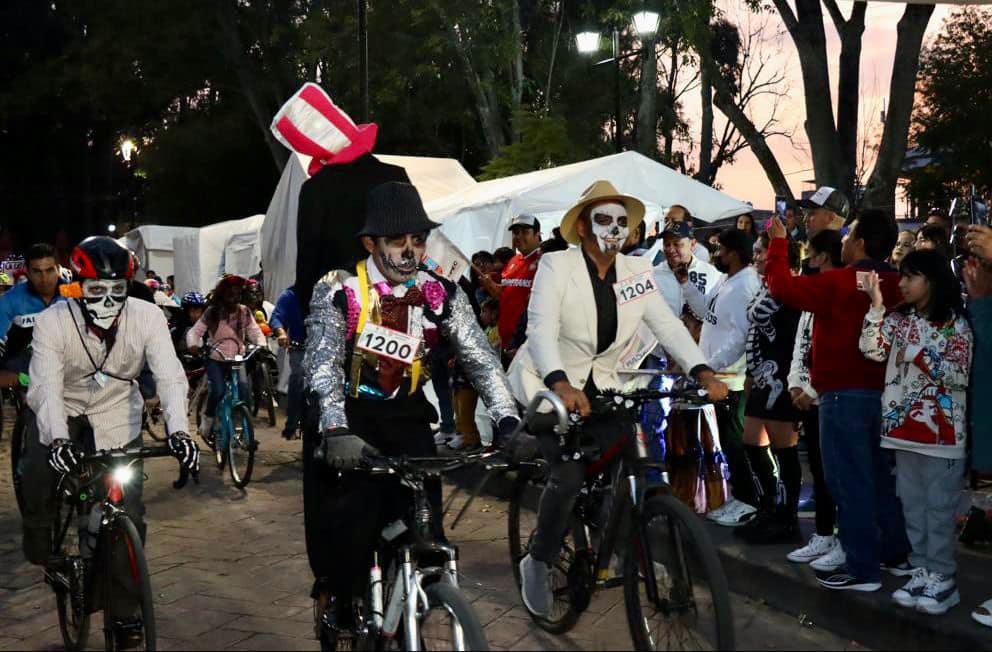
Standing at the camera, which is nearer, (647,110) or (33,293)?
(33,293)

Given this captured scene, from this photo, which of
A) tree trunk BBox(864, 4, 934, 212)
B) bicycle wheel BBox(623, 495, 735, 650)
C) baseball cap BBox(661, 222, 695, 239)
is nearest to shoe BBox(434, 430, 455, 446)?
baseball cap BBox(661, 222, 695, 239)

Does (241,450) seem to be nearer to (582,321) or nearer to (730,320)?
(730,320)

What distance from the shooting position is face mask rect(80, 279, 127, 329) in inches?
224

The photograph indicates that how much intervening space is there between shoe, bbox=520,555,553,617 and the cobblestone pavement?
0.53 feet

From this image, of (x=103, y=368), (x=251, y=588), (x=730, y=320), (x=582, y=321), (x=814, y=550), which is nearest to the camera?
(x=582, y=321)

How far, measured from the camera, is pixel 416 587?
12.9 feet

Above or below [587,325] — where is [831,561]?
below

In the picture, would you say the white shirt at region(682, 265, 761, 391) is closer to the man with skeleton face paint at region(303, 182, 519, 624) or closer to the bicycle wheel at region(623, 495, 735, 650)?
the bicycle wheel at region(623, 495, 735, 650)

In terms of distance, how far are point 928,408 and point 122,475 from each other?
3.73 m

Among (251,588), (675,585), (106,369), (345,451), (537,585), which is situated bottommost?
(251,588)

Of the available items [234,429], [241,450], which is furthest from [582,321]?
[234,429]

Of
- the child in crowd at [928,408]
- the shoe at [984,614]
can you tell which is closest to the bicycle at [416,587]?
the child in crowd at [928,408]

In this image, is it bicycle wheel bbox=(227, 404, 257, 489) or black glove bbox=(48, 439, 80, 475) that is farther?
bicycle wheel bbox=(227, 404, 257, 489)

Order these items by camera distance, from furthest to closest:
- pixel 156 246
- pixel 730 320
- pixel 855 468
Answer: pixel 156 246 < pixel 730 320 < pixel 855 468
